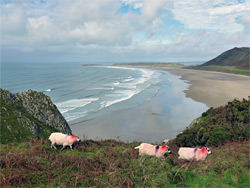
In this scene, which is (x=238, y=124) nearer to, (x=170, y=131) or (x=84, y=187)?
(x=170, y=131)

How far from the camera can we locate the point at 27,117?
49.6 ft

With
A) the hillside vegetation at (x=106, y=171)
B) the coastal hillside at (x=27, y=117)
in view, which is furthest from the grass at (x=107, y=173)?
the coastal hillside at (x=27, y=117)

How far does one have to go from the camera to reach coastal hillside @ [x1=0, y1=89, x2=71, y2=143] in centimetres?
1317

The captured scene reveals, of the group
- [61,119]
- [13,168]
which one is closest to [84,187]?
[13,168]

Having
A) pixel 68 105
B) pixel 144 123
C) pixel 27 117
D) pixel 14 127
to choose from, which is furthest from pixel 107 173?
pixel 68 105

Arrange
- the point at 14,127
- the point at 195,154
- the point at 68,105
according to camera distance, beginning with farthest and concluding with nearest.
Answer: the point at 68,105 → the point at 14,127 → the point at 195,154

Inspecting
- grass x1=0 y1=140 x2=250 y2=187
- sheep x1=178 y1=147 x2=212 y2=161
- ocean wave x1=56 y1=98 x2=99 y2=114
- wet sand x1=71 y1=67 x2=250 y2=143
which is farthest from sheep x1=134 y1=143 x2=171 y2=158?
ocean wave x1=56 y1=98 x2=99 y2=114

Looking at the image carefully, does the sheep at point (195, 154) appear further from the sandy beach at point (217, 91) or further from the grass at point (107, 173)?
the sandy beach at point (217, 91)

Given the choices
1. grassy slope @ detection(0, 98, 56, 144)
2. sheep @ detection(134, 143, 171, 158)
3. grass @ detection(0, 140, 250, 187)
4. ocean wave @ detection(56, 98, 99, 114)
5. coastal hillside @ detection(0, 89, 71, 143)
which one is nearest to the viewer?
grass @ detection(0, 140, 250, 187)

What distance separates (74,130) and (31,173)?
19.2 meters

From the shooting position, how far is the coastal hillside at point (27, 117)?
13.2 metres

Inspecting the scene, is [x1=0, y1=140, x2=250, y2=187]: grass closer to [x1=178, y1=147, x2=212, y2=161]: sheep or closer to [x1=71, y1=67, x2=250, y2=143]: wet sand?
[x1=178, y1=147, x2=212, y2=161]: sheep

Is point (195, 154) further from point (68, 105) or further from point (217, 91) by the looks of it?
point (217, 91)

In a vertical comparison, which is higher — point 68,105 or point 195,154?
point 195,154
